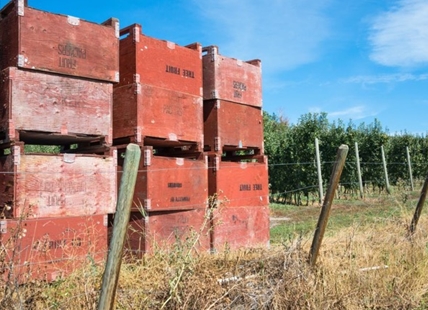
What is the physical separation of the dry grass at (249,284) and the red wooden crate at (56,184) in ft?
3.43

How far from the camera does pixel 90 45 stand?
200 inches

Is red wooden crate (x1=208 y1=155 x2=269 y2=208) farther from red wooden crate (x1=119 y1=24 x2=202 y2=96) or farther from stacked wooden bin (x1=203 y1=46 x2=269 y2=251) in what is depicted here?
red wooden crate (x1=119 y1=24 x2=202 y2=96)

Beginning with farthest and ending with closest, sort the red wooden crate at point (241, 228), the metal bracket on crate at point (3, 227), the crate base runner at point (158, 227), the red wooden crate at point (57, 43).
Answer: the red wooden crate at point (241, 228) → the crate base runner at point (158, 227) → the red wooden crate at point (57, 43) → the metal bracket on crate at point (3, 227)

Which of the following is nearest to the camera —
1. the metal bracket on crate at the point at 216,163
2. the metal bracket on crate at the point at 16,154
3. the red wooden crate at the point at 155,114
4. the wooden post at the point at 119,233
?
the wooden post at the point at 119,233

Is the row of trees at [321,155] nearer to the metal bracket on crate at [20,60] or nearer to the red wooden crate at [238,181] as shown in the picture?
the red wooden crate at [238,181]

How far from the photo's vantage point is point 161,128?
18.5 ft

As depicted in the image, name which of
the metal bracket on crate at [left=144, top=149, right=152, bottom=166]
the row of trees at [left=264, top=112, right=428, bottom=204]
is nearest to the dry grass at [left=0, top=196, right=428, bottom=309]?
the metal bracket on crate at [left=144, top=149, right=152, bottom=166]

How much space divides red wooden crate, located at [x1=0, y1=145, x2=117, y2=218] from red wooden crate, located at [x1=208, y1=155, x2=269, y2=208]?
5.23 ft

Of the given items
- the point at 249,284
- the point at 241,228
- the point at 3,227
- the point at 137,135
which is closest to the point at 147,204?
the point at 137,135

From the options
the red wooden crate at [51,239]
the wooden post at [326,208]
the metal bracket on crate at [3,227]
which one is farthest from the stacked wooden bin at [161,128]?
the wooden post at [326,208]

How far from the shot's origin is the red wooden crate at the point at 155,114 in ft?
17.8

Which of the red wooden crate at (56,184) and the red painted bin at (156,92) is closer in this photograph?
the red wooden crate at (56,184)

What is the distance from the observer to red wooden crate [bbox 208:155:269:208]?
20.5 ft

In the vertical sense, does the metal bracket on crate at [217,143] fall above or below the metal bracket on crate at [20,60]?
below
